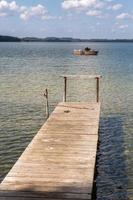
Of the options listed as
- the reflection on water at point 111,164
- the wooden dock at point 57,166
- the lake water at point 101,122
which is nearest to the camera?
the wooden dock at point 57,166

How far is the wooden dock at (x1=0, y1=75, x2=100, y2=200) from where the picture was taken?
1158 centimetres

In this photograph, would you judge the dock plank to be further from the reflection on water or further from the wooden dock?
the reflection on water

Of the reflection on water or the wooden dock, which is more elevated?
the wooden dock

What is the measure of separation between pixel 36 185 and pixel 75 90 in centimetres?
2690

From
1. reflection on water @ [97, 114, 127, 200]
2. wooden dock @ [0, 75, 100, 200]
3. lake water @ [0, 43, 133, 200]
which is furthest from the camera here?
lake water @ [0, 43, 133, 200]

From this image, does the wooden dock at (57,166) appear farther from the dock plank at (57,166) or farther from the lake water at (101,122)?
the lake water at (101,122)

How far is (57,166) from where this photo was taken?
44.8ft

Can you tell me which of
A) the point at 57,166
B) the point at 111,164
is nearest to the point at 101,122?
the point at 111,164

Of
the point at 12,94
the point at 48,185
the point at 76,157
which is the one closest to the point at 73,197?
the point at 48,185

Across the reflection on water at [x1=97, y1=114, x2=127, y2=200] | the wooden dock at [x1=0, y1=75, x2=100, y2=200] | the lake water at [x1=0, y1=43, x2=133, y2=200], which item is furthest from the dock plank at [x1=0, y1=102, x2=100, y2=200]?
the lake water at [x1=0, y1=43, x2=133, y2=200]

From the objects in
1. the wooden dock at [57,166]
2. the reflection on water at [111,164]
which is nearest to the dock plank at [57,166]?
the wooden dock at [57,166]

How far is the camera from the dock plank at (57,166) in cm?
1159

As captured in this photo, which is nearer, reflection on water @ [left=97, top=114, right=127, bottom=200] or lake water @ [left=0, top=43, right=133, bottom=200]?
reflection on water @ [left=97, top=114, right=127, bottom=200]

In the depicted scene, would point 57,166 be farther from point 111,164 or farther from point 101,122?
point 101,122
